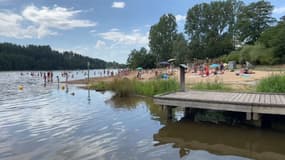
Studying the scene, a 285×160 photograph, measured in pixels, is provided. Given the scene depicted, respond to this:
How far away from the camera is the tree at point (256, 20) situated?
50438 mm

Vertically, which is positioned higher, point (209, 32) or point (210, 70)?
point (209, 32)

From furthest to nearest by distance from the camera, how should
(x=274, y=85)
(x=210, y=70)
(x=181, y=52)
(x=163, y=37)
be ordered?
(x=163, y=37), (x=181, y=52), (x=210, y=70), (x=274, y=85)

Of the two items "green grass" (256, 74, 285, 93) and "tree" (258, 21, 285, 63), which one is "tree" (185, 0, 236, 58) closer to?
"tree" (258, 21, 285, 63)

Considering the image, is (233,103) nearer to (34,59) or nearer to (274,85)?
(274,85)

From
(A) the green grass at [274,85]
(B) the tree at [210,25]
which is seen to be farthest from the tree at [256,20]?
(A) the green grass at [274,85]

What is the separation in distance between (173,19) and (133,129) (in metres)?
63.0

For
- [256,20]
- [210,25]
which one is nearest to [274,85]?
[256,20]

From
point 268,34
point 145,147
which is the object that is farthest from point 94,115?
point 268,34

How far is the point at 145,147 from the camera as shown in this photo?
6062 millimetres

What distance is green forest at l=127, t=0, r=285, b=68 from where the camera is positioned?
50.9m

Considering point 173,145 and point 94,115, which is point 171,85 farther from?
point 173,145

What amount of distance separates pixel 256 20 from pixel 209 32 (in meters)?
12.4

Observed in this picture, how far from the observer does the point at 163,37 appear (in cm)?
6631

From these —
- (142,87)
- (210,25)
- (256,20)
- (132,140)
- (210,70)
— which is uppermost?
(210,25)
